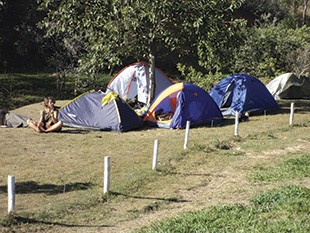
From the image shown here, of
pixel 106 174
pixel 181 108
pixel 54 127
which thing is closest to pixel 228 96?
pixel 181 108

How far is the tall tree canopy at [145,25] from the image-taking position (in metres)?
15.2

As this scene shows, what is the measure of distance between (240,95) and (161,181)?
837cm

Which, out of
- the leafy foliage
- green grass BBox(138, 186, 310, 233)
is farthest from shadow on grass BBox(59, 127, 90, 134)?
the leafy foliage

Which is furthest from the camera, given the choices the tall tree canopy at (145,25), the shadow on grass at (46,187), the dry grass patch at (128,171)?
the tall tree canopy at (145,25)

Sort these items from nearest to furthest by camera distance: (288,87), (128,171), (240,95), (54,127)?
(128,171)
(54,127)
(240,95)
(288,87)

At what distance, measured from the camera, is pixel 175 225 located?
20.6 ft

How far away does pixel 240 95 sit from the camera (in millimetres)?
16500

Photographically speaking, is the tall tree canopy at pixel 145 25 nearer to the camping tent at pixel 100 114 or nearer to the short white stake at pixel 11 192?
the camping tent at pixel 100 114

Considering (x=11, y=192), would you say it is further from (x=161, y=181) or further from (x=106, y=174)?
(x=161, y=181)

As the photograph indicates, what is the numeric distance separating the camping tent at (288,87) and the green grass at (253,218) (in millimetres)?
14329

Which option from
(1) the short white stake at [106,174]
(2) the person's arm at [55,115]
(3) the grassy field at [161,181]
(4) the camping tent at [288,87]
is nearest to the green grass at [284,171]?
(3) the grassy field at [161,181]

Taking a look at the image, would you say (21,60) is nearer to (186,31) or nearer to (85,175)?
(186,31)

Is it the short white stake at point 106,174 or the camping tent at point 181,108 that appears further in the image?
the camping tent at point 181,108

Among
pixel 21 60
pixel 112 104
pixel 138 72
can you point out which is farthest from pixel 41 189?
pixel 21 60
